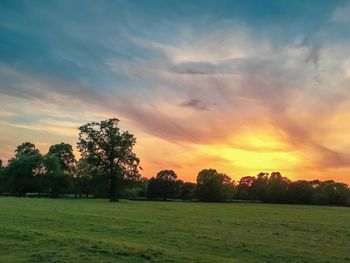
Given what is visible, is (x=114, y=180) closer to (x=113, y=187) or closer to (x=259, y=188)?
(x=113, y=187)

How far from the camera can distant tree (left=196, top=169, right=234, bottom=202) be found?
516ft

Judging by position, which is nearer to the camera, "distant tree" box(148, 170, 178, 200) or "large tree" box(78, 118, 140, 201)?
"large tree" box(78, 118, 140, 201)

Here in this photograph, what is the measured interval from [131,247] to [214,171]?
5831 inches

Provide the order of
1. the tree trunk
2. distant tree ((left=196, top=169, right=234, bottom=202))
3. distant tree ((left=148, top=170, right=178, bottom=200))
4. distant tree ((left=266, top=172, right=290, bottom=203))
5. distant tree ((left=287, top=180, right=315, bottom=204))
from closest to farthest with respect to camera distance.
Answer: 1. the tree trunk
2. distant tree ((left=287, top=180, right=315, bottom=204))
3. distant tree ((left=196, top=169, right=234, bottom=202))
4. distant tree ((left=266, top=172, right=290, bottom=203))
5. distant tree ((left=148, top=170, right=178, bottom=200))

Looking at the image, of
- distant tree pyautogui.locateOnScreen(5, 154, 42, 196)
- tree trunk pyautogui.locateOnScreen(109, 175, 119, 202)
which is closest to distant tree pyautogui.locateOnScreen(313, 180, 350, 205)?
tree trunk pyautogui.locateOnScreen(109, 175, 119, 202)

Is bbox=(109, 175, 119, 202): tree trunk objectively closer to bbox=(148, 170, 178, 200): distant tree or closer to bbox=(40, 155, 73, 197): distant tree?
bbox=(40, 155, 73, 197): distant tree

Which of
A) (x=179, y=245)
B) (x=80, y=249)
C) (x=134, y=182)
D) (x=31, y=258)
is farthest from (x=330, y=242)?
(x=134, y=182)

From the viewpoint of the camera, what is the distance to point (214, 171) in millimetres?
167000

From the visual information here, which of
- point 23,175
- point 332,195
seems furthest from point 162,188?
point 332,195

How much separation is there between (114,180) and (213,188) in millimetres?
62888

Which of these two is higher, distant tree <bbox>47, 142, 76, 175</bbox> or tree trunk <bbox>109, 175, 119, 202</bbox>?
distant tree <bbox>47, 142, 76, 175</bbox>

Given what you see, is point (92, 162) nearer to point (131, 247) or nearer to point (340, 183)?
point (131, 247)

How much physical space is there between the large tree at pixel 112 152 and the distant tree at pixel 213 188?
5991cm

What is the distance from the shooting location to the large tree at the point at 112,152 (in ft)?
338
